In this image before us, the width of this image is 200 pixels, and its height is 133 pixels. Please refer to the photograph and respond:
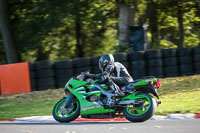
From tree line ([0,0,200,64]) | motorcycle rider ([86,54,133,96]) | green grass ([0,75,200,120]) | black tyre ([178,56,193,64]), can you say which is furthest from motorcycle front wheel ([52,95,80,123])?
tree line ([0,0,200,64])

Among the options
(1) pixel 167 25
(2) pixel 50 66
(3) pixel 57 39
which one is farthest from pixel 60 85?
(1) pixel 167 25

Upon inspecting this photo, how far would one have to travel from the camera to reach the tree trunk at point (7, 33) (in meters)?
19.0

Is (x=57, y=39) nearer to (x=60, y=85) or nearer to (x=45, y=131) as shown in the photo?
(x=60, y=85)

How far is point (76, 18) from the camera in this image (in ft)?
61.0

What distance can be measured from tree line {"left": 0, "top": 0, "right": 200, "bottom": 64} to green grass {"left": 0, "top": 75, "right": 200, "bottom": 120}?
163 inches

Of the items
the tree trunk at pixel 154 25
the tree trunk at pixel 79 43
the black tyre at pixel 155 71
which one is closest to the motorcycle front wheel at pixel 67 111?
the black tyre at pixel 155 71

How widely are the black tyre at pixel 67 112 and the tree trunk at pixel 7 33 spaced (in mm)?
11686

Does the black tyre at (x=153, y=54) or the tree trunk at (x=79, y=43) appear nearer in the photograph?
the black tyre at (x=153, y=54)

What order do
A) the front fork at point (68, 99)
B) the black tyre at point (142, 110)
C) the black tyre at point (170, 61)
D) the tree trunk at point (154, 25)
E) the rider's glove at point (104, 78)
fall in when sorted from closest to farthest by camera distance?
the black tyre at point (142, 110) → the rider's glove at point (104, 78) → the front fork at point (68, 99) → the black tyre at point (170, 61) → the tree trunk at point (154, 25)

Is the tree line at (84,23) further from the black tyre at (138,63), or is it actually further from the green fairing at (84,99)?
the green fairing at (84,99)

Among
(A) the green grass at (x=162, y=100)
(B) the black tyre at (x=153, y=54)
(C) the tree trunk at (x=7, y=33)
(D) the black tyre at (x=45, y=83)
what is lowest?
(A) the green grass at (x=162, y=100)

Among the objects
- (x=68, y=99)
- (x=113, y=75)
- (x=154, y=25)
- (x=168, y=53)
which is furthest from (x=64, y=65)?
(x=154, y=25)

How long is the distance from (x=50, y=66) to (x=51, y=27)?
4.16 meters

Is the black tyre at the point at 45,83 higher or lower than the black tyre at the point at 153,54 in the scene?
lower
